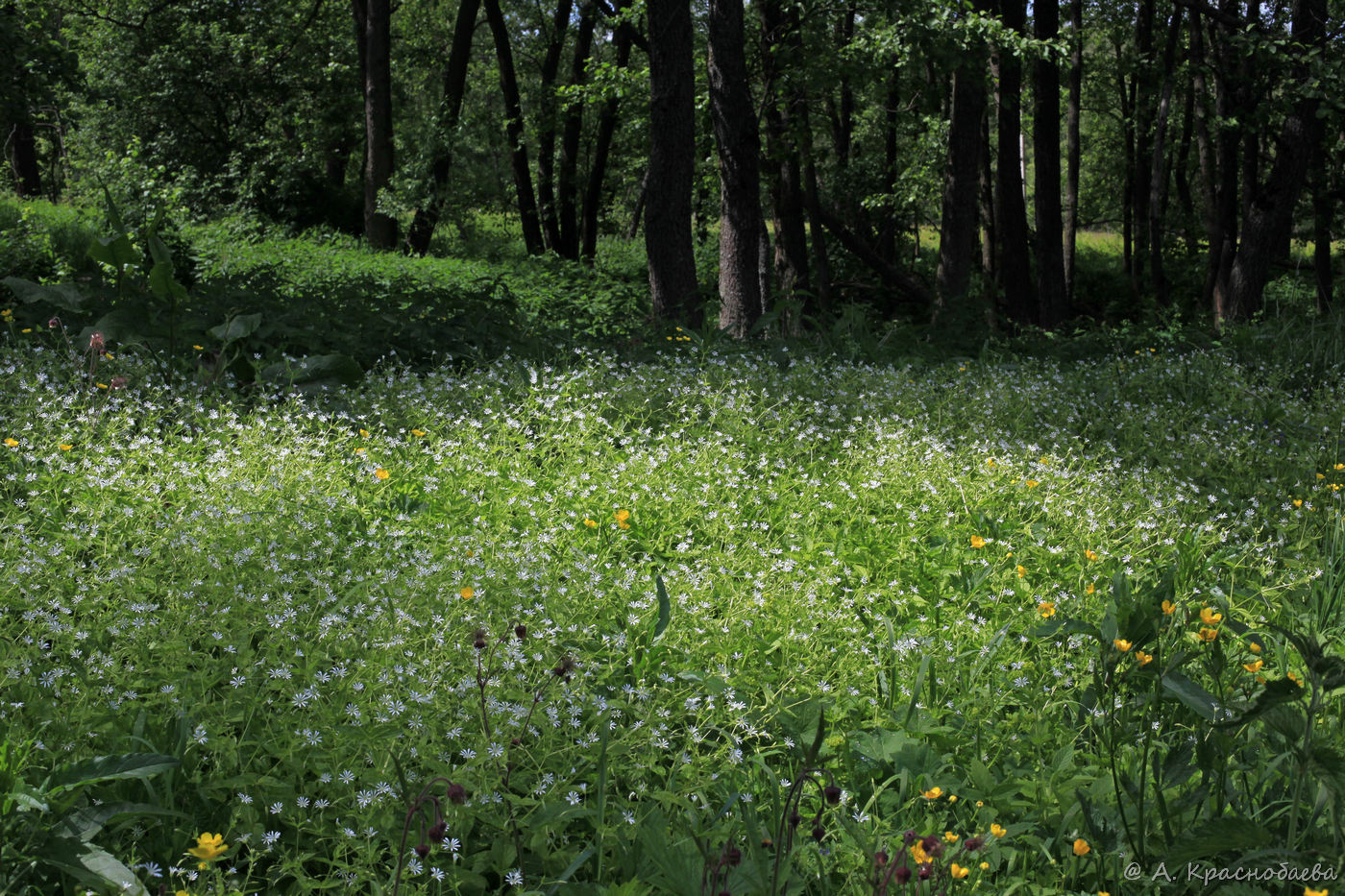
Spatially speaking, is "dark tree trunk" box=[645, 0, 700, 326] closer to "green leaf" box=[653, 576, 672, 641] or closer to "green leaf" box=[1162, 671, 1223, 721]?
"green leaf" box=[653, 576, 672, 641]

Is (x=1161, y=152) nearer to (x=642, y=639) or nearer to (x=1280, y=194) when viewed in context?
(x=1280, y=194)

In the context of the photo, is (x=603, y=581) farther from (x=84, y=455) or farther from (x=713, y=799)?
(x=84, y=455)

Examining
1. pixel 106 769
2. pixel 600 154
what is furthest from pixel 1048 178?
pixel 106 769

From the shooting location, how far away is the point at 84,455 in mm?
3539

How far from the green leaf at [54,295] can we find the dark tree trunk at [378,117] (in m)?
10.5

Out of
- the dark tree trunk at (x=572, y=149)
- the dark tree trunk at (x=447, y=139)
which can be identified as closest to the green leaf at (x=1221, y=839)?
the dark tree trunk at (x=447, y=139)

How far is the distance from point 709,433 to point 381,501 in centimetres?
165

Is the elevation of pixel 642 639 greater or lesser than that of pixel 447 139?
lesser

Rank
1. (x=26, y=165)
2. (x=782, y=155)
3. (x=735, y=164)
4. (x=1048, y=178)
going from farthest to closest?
(x=26, y=165) < (x=1048, y=178) < (x=782, y=155) < (x=735, y=164)

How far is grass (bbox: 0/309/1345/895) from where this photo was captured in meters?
2.01

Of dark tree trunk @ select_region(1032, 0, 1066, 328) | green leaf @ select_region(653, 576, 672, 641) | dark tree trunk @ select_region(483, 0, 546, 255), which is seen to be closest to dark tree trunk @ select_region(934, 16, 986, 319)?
dark tree trunk @ select_region(1032, 0, 1066, 328)

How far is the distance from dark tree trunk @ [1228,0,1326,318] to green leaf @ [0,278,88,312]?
10.3 m

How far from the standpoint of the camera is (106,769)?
1.83m

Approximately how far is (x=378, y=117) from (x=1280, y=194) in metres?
12.2
